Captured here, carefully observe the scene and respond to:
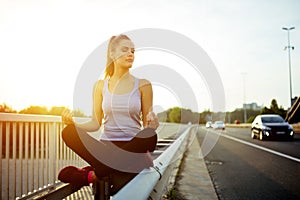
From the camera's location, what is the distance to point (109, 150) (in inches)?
111

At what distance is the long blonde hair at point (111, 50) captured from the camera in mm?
3451

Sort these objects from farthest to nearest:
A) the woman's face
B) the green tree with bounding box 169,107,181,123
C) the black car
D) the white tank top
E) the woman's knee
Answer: the black car < the green tree with bounding box 169,107,181,123 < the woman's face < the white tank top < the woman's knee

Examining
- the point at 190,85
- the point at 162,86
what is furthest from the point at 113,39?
the point at 190,85

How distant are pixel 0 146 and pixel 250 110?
151 metres

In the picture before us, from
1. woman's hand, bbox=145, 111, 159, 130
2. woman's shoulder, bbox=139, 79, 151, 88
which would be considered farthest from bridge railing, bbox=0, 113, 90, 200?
woman's hand, bbox=145, 111, 159, 130

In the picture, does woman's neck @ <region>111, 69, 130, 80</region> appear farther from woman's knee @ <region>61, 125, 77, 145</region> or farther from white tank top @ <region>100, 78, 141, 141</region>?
woman's knee @ <region>61, 125, 77, 145</region>

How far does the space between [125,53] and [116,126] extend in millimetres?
782

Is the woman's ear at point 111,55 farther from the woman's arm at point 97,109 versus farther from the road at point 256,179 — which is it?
the road at point 256,179

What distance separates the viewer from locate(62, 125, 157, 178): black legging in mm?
2686

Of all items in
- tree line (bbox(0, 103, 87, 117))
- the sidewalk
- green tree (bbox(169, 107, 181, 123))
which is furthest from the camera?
green tree (bbox(169, 107, 181, 123))

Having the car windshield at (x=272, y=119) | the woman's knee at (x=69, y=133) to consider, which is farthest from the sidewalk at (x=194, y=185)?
the car windshield at (x=272, y=119)

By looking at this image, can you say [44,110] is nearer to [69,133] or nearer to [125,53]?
[125,53]

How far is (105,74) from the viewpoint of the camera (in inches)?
145

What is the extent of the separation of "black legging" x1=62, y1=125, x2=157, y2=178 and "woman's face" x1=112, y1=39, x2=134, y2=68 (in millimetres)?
920
